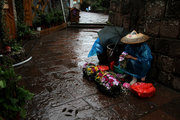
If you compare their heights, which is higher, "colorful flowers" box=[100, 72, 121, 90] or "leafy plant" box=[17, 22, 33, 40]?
"leafy plant" box=[17, 22, 33, 40]

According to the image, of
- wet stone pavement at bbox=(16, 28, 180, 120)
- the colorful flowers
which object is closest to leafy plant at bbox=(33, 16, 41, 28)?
wet stone pavement at bbox=(16, 28, 180, 120)

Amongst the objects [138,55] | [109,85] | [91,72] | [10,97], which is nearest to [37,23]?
[91,72]

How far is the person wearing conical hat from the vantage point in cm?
324

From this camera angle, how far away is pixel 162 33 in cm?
338

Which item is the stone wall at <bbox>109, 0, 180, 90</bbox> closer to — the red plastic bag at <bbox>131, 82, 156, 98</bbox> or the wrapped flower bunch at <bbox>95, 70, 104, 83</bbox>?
the red plastic bag at <bbox>131, 82, 156, 98</bbox>

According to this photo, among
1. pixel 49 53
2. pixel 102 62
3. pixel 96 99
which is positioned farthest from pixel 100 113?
pixel 49 53

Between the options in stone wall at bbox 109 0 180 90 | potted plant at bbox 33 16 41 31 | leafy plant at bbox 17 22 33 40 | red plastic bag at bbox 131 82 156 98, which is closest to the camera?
red plastic bag at bbox 131 82 156 98

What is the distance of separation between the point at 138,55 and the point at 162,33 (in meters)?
0.70

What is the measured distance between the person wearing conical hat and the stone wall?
0.36m

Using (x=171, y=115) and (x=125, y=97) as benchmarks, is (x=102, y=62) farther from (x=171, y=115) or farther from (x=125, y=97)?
(x=171, y=115)

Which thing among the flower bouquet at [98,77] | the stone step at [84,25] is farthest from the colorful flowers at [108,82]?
the stone step at [84,25]

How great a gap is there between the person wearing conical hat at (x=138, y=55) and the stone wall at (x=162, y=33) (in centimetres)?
36

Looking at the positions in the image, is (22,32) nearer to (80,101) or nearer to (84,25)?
(80,101)

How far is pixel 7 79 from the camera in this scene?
5.70 ft
